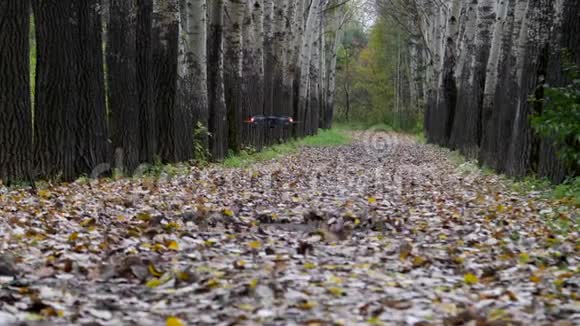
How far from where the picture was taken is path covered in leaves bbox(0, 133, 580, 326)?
4.39 metres

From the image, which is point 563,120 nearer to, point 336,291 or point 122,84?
point 336,291

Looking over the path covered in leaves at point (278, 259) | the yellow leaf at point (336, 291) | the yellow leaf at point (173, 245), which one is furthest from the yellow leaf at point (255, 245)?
the yellow leaf at point (336, 291)

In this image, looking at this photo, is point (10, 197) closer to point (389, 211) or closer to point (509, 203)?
point (389, 211)

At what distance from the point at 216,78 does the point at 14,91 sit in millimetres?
7992

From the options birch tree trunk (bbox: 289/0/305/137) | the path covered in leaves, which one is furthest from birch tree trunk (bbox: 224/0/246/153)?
birch tree trunk (bbox: 289/0/305/137)

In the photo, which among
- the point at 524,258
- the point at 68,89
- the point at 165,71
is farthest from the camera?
the point at 165,71

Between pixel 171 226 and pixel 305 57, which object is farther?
pixel 305 57

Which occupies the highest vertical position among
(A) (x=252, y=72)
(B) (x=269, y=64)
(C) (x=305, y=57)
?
(C) (x=305, y=57)

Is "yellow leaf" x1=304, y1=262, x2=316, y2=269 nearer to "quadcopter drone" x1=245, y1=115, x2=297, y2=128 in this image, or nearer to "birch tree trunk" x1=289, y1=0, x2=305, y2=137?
"quadcopter drone" x1=245, y1=115, x2=297, y2=128

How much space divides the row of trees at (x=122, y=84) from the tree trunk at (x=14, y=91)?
0.04 feet

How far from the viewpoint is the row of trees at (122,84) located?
33.7ft

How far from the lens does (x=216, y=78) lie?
17.8m

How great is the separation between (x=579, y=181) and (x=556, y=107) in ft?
3.87

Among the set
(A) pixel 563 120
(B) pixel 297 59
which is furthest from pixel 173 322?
(B) pixel 297 59
